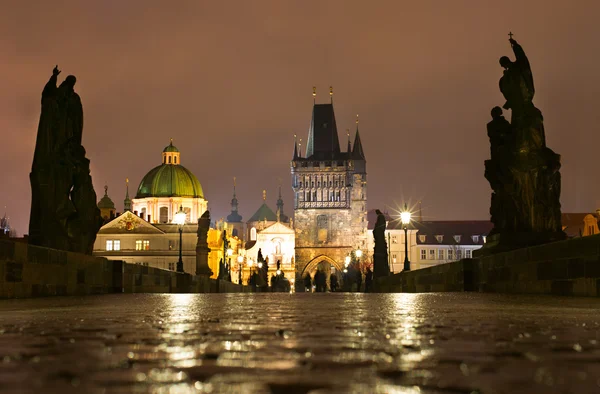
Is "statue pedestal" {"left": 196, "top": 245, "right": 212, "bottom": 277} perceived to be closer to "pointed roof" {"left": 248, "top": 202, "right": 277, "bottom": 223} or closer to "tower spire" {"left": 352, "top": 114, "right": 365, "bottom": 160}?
"tower spire" {"left": 352, "top": 114, "right": 365, "bottom": 160}

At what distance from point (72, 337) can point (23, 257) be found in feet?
24.9

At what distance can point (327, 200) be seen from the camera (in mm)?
120875

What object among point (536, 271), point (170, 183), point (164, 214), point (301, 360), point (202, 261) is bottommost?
point (301, 360)

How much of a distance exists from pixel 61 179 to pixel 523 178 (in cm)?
742

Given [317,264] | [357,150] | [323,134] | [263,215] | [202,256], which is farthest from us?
[263,215]

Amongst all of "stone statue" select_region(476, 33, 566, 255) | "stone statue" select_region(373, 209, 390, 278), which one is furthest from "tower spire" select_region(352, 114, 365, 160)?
"stone statue" select_region(476, 33, 566, 255)

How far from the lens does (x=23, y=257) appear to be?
9969 mm

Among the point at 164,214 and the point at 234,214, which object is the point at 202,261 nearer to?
the point at 164,214

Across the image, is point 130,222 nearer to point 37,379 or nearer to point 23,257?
point 23,257

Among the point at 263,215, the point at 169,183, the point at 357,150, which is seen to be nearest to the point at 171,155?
the point at 169,183

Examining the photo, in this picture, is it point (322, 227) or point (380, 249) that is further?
point (322, 227)

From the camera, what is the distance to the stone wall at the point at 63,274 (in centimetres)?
948

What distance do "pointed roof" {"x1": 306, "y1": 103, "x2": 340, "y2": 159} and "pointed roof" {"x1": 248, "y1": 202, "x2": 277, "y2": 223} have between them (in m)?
40.1

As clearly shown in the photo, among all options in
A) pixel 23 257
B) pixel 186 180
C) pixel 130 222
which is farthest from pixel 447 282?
pixel 186 180
